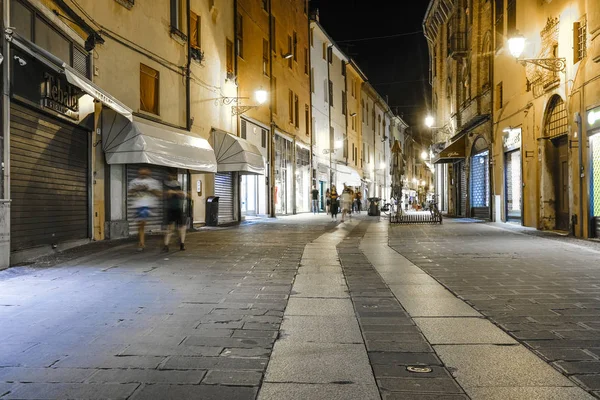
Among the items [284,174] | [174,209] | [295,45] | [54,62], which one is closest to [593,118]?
[174,209]

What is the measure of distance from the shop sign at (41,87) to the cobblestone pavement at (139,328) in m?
3.16

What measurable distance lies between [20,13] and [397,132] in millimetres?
67621

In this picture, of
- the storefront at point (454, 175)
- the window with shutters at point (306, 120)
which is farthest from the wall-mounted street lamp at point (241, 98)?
the window with shutters at point (306, 120)

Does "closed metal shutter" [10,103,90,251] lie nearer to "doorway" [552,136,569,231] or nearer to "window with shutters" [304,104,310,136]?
"doorway" [552,136,569,231]

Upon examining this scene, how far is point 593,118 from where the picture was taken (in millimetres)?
12836

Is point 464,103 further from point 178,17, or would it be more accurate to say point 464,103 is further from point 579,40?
point 178,17

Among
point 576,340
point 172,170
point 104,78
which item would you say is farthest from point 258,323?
point 172,170

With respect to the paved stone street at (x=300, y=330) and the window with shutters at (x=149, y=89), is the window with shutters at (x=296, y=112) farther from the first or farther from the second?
the paved stone street at (x=300, y=330)

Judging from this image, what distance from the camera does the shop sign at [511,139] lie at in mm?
19062

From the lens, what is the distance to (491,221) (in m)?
22.5

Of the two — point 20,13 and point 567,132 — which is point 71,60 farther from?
point 567,132

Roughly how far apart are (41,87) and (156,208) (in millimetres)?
4762

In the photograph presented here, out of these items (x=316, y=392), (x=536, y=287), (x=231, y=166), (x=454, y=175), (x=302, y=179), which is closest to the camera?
(x=316, y=392)

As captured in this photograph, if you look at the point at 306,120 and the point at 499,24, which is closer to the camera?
the point at 499,24
